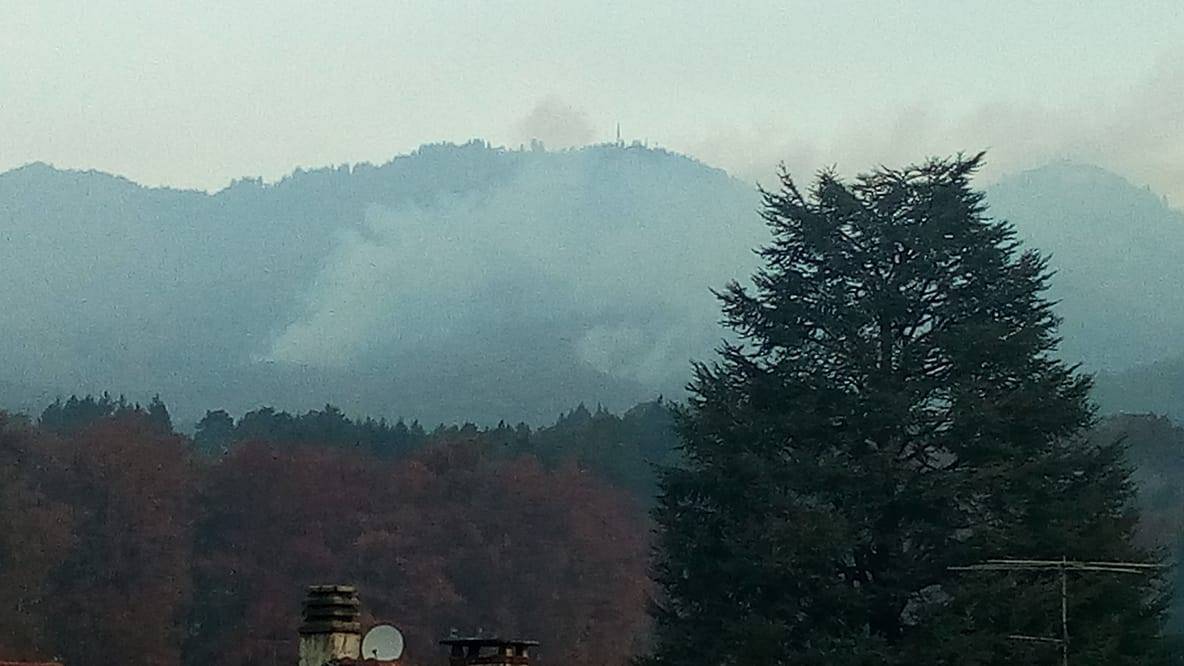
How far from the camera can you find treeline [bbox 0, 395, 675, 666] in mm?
48906

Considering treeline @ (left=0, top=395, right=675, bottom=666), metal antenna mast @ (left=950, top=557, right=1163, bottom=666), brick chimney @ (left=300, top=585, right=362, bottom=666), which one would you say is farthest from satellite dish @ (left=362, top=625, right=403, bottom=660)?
treeline @ (left=0, top=395, right=675, bottom=666)

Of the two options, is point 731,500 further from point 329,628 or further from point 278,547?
point 278,547

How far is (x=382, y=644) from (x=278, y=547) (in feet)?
130

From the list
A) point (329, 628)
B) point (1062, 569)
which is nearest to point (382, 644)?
point (329, 628)

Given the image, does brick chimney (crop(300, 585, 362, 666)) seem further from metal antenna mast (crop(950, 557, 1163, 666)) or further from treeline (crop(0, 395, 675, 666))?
treeline (crop(0, 395, 675, 666))

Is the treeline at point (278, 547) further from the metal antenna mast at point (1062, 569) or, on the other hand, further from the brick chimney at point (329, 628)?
the brick chimney at point (329, 628)

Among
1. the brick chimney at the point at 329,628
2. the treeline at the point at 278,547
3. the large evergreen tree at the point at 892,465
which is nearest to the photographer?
the brick chimney at the point at 329,628

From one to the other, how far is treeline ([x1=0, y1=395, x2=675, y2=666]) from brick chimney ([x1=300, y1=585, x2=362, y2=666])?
3131 cm

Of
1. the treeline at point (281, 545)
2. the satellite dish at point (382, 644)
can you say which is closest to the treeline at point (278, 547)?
the treeline at point (281, 545)

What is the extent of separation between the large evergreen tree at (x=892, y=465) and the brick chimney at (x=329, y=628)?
1021 cm

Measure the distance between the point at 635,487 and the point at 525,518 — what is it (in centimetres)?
1533

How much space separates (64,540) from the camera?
159 ft

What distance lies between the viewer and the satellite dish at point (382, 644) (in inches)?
645

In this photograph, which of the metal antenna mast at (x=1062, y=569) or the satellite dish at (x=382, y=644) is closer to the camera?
the satellite dish at (x=382, y=644)
